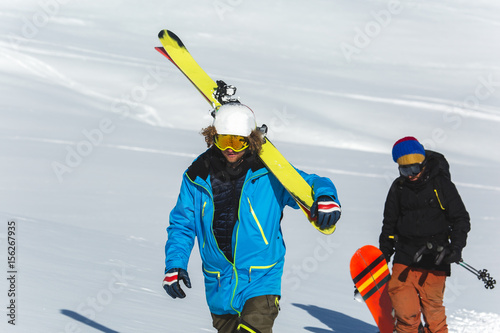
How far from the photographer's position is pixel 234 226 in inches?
147

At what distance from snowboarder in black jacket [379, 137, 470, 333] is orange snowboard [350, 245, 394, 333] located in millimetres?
264

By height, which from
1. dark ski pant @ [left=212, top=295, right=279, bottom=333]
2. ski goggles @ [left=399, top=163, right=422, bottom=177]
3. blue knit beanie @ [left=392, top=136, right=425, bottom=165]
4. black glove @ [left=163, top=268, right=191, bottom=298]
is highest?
blue knit beanie @ [left=392, top=136, right=425, bottom=165]

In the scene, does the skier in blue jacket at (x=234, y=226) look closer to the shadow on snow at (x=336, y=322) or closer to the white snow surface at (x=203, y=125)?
the white snow surface at (x=203, y=125)

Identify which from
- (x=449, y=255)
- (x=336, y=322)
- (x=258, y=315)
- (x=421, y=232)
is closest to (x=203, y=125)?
(x=336, y=322)

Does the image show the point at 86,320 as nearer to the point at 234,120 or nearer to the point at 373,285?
the point at 373,285

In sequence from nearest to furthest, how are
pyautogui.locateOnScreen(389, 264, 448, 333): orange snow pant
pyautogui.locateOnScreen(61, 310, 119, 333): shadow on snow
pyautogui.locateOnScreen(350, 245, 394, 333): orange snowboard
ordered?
pyautogui.locateOnScreen(389, 264, 448, 333): orange snow pant < pyautogui.locateOnScreen(61, 310, 119, 333): shadow on snow < pyautogui.locateOnScreen(350, 245, 394, 333): orange snowboard


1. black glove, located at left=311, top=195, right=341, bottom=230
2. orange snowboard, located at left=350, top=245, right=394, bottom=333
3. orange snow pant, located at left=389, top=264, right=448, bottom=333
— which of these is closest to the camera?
black glove, located at left=311, top=195, right=341, bottom=230

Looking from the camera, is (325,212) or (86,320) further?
(86,320)

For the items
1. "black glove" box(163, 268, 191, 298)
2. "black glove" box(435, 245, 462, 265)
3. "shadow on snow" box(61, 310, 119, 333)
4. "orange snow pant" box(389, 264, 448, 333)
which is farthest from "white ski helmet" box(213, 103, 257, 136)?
"shadow on snow" box(61, 310, 119, 333)

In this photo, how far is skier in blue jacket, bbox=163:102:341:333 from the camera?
371 centimetres

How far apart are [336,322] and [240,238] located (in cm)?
363

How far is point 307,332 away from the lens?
6.47m

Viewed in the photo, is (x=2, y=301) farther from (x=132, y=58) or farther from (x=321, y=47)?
(x=321, y=47)

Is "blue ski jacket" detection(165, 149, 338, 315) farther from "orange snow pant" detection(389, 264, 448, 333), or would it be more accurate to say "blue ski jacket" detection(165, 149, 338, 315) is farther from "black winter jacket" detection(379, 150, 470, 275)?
"orange snow pant" detection(389, 264, 448, 333)
